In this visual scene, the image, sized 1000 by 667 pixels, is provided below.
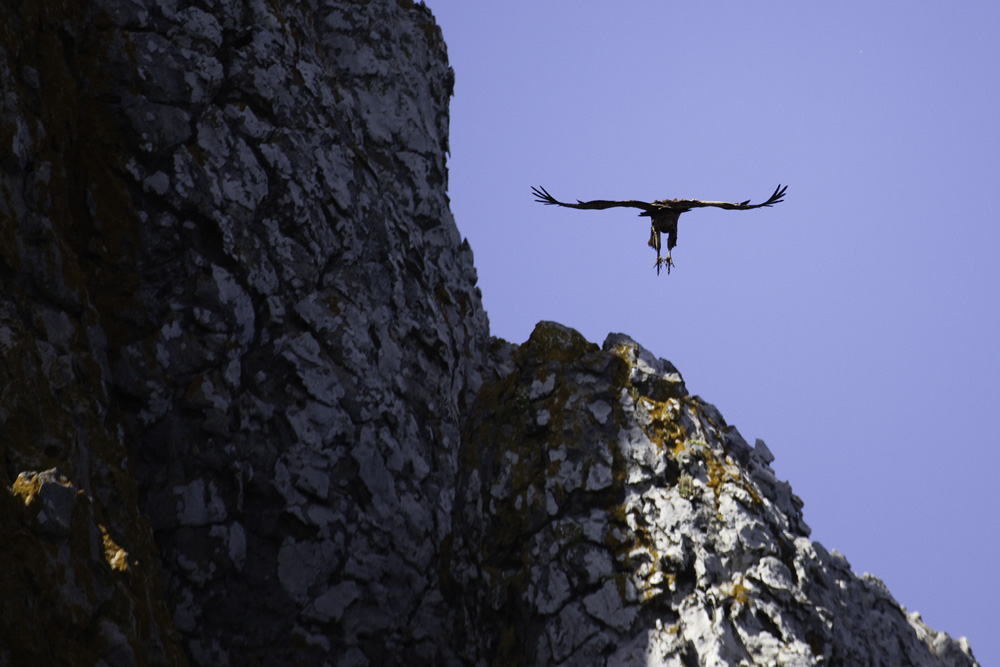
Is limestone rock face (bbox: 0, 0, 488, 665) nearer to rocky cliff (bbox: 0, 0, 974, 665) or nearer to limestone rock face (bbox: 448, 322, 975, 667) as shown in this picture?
rocky cliff (bbox: 0, 0, 974, 665)

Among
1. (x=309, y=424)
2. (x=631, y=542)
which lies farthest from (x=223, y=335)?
(x=631, y=542)

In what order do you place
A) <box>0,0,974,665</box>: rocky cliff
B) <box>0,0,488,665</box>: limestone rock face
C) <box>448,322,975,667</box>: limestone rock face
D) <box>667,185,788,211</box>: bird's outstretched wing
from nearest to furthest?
<box>0,0,488,665</box>: limestone rock face
<box>0,0,974,665</box>: rocky cliff
<box>448,322,975,667</box>: limestone rock face
<box>667,185,788,211</box>: bird's outstretched wing

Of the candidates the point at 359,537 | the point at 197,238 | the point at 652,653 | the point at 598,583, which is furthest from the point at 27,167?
the point at 652,653

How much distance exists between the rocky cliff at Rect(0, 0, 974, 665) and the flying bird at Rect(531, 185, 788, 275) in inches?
63.5

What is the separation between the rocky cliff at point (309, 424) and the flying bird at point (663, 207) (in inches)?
63.5

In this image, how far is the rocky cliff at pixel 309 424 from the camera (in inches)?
251

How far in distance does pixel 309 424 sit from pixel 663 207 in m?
4.66

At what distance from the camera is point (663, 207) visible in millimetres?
9906

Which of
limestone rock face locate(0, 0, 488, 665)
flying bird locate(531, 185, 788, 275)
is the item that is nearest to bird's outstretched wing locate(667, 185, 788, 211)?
flying bird locate(531, 185, 788, 275)

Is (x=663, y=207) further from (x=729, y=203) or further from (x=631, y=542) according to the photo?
(x=631, y=542)

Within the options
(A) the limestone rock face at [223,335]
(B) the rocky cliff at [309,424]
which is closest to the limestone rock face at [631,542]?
(B) the rocky cliff at [309,424]

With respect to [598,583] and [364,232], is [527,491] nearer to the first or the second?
[598,583]

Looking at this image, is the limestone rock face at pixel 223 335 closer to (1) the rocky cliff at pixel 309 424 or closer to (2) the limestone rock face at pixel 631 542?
(1) the rocky cliff at pixel 309 424

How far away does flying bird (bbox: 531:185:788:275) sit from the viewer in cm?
955
